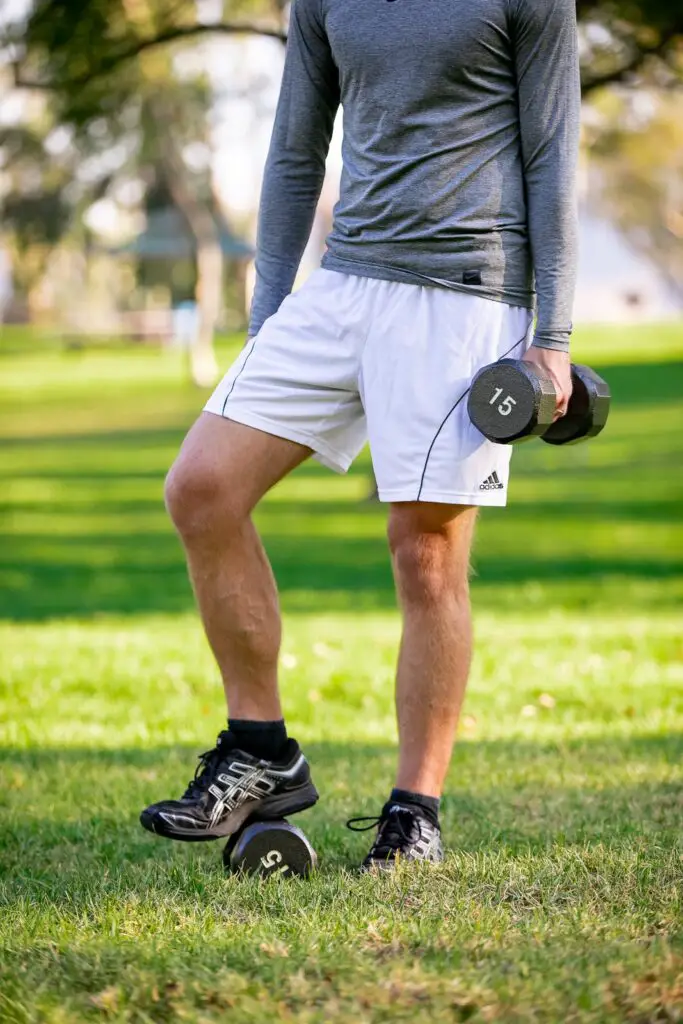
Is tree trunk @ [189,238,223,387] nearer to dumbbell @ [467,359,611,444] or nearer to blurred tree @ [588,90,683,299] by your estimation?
blurred tree @ [588,90,683,299]

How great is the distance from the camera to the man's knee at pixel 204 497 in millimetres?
3602

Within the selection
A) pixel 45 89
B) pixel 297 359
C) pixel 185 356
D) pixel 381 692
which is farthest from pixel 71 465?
pixel 185 356

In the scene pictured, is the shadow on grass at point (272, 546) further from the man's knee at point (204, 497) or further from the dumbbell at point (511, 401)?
the dumbbell at point (511, 401)

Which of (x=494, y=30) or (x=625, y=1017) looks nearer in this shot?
(x=625, y=1017)

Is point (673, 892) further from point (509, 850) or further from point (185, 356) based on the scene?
point (185, 356)

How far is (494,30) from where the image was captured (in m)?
3.58

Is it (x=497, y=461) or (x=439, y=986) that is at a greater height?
(x=497, y=461)

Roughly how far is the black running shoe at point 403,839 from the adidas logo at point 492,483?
31.1 inches

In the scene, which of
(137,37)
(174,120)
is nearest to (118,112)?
(137,37)

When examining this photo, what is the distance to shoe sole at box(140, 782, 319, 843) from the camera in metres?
3.55

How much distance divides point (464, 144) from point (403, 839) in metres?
1.64

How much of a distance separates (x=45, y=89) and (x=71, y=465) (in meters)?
11.7

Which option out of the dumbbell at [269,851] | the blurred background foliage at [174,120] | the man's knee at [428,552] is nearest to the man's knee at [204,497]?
the man's knee at [428,552]

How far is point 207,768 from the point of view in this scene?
3711 millimetres
